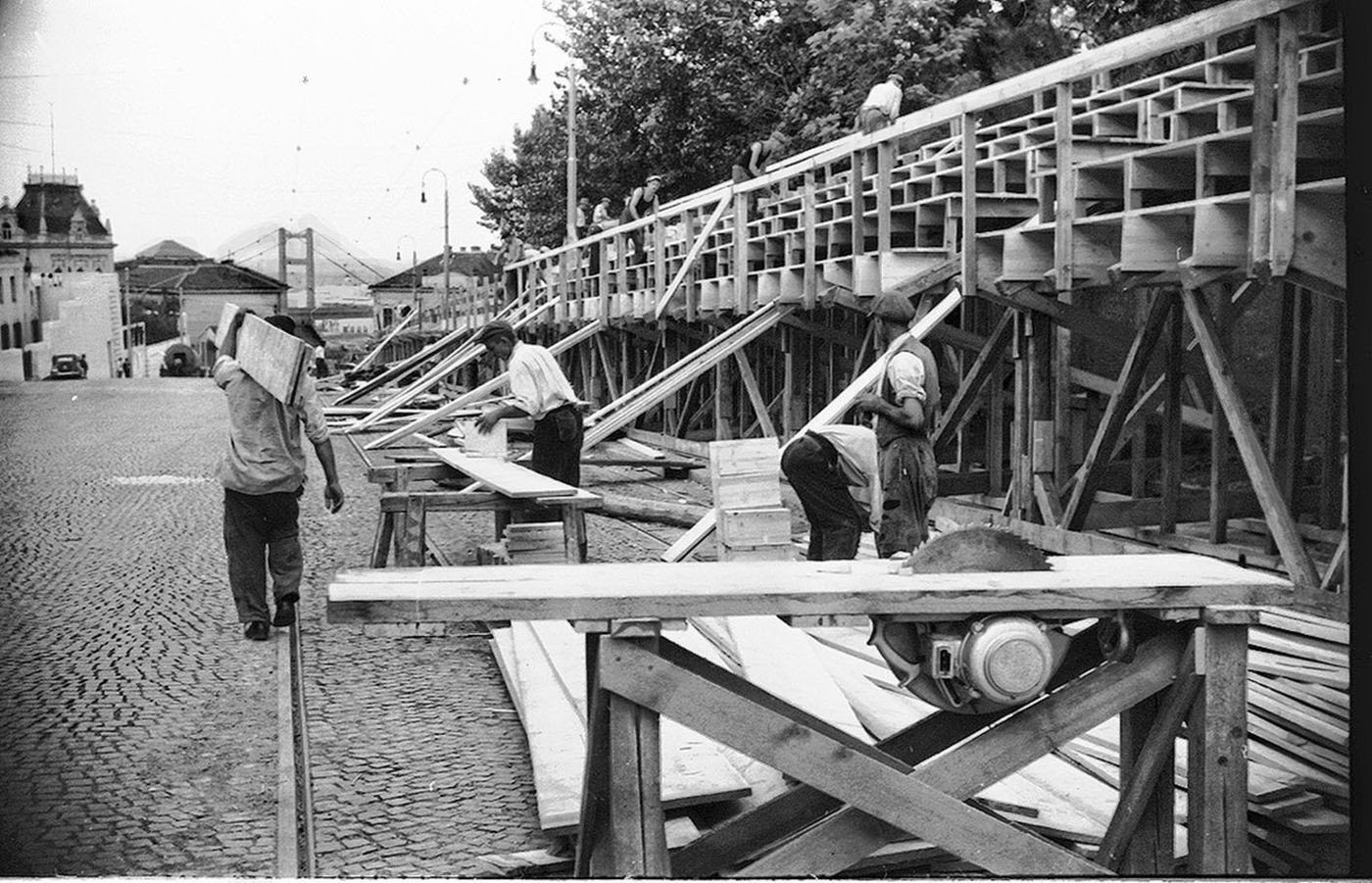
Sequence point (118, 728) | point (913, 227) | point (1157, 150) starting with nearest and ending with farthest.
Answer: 1. point (118, 728)
2. point (1157, 150)
3. point (913, 227)

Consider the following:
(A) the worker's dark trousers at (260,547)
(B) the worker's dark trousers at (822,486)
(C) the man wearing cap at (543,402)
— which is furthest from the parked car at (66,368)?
(C) the man wearing cap at (543,402)

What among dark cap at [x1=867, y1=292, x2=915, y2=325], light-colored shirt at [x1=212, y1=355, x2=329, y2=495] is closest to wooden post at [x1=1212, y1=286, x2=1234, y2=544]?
dark cap at [x1=867, y1=292, x2=915, y2=325]

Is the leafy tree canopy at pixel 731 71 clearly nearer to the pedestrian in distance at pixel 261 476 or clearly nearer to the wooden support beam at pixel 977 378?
the pedestrian in distance at pixel 261 476

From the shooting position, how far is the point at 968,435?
12305mm

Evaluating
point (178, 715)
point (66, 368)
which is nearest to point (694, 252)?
point (178, 715)

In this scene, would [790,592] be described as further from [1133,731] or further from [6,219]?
[6,219]

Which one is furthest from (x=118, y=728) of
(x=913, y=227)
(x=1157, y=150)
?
(x=913, y=227)

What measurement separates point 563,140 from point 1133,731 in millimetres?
5504

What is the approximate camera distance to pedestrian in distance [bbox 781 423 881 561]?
720cm

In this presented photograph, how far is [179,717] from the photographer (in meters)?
5.97

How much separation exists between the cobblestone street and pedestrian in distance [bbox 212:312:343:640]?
0.31 meters

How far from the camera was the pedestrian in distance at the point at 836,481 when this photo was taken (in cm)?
720

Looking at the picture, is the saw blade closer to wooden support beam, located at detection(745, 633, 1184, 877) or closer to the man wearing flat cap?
wooden support beam, located at detection(745, 633, 1184, 877)

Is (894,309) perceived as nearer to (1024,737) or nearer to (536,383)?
(536,383)
